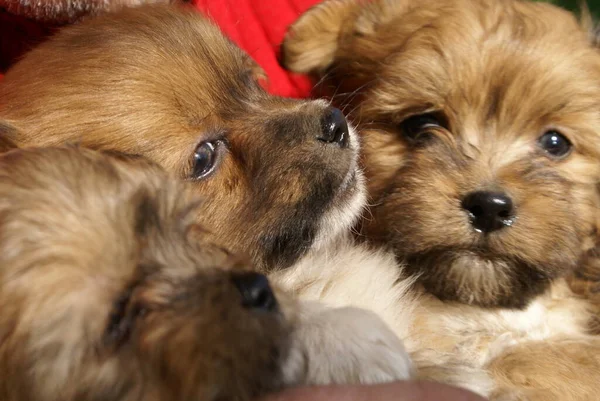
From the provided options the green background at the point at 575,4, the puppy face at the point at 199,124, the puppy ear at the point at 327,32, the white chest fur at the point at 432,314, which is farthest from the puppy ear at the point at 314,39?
the green background at the point at 575,4

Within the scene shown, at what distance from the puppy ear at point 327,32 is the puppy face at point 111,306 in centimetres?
114

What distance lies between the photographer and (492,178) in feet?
5.49

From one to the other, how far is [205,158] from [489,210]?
26.4 inches

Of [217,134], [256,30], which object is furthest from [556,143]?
[256,30]

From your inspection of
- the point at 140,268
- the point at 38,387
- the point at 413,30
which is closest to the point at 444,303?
the point at 413,30

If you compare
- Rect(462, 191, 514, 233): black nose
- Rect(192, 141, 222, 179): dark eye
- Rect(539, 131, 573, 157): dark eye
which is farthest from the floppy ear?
Rect(539, 131, 573, 157): dark eye

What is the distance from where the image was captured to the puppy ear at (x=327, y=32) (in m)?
2.14

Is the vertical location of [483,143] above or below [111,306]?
below

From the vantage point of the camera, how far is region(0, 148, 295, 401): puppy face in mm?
1014

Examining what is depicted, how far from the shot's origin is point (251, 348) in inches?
40.6

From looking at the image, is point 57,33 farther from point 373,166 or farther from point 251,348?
point 251,348

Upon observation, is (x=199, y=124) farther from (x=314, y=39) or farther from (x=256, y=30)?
(x=256, y=30)

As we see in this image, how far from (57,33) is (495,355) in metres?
1.40

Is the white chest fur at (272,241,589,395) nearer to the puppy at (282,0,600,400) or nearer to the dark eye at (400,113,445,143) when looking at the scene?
the puppy at (282,0,600,400)
